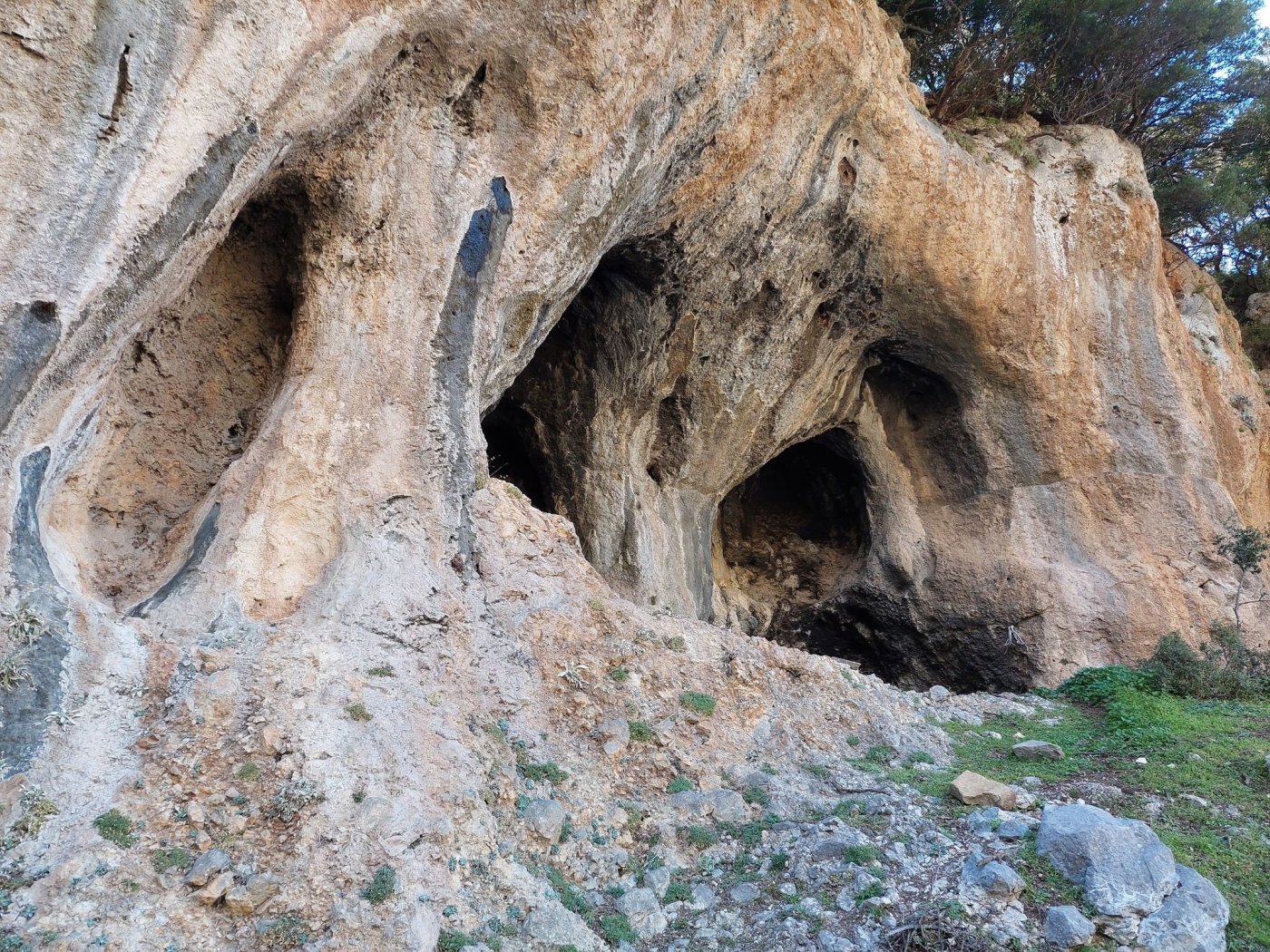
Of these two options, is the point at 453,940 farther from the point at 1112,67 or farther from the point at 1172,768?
the point at 1112,67

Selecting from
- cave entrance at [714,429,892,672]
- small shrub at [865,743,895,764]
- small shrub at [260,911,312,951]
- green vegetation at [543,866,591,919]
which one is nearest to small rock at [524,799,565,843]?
green vegetation at [543,866,591,919]

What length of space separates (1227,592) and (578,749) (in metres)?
10.1

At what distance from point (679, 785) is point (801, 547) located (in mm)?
9484

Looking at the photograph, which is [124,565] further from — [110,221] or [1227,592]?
[1227,592]

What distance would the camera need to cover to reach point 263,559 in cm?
523

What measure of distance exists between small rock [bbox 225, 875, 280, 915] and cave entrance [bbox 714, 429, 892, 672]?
9.88 metres

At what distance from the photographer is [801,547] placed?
14.3m

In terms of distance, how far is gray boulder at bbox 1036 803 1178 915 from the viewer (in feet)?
12.9

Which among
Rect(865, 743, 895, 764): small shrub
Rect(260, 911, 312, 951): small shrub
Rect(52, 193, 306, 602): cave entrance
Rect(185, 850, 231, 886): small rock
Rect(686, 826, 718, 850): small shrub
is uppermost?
Rect(52, 193, 306, 602): cave entrance

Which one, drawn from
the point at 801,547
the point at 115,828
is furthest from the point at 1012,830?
the point at 801,547

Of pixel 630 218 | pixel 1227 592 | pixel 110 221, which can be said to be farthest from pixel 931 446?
pixel 110 221

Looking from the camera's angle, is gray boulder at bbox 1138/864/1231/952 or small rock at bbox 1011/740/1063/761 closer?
gray boulder at bbox 1138/864/1231/952

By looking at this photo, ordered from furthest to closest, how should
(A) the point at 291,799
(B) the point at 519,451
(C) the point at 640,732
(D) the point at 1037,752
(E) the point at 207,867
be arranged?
(B) the point at 519,451 < (D) the point at 1037,752 < (C) the point at 640,732 < (A) the point at 291,799 < (E) the point at 207,867

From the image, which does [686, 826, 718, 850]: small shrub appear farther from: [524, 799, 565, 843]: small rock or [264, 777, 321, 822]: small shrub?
[264, 777, 321, 822]: small shrub
